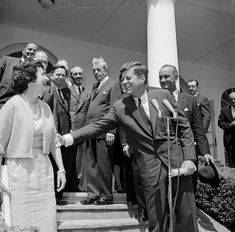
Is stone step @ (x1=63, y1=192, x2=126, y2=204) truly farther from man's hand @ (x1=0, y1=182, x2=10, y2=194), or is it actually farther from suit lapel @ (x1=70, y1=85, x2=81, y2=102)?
man's hand @ (x1=0, y1=182, x2=10, y2=194)

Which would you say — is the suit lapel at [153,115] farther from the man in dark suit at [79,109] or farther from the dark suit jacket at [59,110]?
the man in dark suit at [79,109]

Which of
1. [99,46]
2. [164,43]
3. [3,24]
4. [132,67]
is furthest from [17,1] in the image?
[132,67]

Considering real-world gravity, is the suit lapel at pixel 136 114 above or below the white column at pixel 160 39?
below

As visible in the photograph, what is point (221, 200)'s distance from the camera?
5.80 metres

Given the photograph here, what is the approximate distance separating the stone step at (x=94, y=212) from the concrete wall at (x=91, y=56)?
21.7 feet

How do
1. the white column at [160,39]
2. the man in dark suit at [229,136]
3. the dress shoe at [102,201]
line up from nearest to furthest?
the dress shoe at [102,201] → the white column at [160,39] → the man in dark suit at [229,136]

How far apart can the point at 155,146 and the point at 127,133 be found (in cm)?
36

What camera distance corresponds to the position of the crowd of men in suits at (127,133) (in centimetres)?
340

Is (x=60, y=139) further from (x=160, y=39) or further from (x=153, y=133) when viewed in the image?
(x=160, y=39)

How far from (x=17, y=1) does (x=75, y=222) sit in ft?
21.0

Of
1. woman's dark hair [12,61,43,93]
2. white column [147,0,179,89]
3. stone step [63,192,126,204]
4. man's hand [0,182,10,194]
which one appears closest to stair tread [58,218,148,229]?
stone step [63,192,126,204]

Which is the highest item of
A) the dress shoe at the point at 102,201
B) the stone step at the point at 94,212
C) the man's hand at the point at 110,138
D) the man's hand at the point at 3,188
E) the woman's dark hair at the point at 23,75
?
the woman's dark hair at the point at 23,75

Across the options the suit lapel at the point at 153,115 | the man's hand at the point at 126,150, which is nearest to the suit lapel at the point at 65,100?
the man's hand at the point at 126,150

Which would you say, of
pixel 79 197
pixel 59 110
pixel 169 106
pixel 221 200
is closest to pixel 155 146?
pixel 169 106
